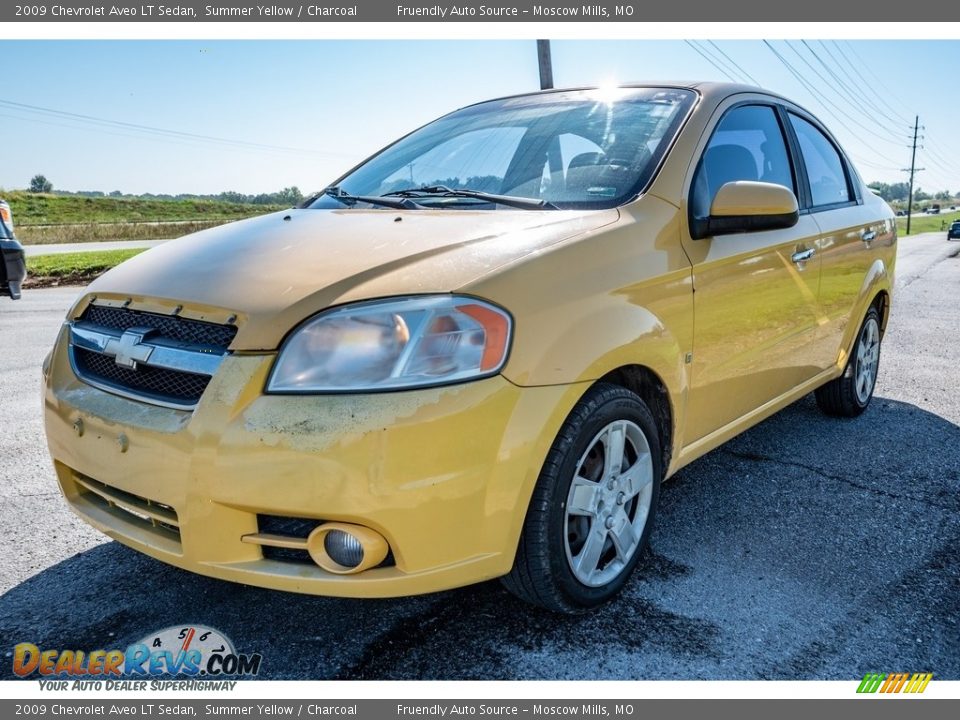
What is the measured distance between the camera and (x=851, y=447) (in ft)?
13.0

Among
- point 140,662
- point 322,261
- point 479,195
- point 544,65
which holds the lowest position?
point 140,662

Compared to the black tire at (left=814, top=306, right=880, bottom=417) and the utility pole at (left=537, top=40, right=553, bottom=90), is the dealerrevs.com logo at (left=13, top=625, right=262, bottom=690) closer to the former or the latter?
the black tire at (left=814, top=306, right=880, bottom=417)

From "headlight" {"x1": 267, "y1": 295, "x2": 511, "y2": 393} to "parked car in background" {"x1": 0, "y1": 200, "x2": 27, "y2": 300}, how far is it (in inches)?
251

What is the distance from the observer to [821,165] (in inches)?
156

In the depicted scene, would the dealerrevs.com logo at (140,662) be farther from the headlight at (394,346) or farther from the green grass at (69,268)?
the green grass at (69,268)

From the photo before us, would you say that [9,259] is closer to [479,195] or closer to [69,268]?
[479,195]

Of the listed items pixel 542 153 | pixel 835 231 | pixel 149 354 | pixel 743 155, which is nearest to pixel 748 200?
pixel 743 155

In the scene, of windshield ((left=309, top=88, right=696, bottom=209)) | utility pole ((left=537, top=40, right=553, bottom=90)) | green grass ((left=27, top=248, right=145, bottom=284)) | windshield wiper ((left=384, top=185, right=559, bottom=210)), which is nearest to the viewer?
windshield wiper ((left=384, top=185, right=559, bottom=210))

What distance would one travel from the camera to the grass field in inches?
A: 1323

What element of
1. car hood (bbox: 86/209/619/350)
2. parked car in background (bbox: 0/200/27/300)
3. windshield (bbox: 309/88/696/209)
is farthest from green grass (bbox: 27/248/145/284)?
car hood (bbox: 86/209/619/350)

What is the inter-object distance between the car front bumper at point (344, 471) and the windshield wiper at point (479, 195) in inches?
31.5

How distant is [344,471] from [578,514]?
2.56ft

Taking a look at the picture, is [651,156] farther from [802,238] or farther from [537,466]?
[537,466]

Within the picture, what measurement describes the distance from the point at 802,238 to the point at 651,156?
1.06 metres
